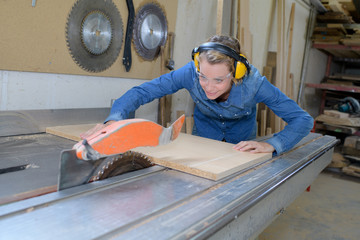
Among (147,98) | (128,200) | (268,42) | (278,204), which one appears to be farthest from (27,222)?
(268,42)

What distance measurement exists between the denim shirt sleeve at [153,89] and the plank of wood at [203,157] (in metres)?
0.34

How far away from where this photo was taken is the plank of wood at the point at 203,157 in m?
1.26

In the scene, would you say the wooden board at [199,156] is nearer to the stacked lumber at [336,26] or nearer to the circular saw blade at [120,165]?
the circular saw blade at [120,165]

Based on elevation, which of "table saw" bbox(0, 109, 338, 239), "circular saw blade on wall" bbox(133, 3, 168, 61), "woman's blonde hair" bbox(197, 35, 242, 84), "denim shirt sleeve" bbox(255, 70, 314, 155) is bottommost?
"table saw" bbox(0, 109, 338, 239)

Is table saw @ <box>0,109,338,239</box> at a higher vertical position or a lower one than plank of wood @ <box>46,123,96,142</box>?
lower

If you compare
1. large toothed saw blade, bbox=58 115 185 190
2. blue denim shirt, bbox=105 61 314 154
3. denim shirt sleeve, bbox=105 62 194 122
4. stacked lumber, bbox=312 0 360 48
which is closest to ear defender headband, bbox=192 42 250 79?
blue denim shirt, bbox=105 61 314 154

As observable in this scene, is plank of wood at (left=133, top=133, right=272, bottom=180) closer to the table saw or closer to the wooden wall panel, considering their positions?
the table saw

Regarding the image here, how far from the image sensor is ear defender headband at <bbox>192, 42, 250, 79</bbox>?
5.17ft

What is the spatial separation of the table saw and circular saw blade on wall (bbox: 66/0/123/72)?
71 cm

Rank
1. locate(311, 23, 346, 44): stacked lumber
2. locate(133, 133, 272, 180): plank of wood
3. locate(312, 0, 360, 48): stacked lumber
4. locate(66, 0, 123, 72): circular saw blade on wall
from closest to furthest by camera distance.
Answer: locate(133, 133, 272, 180): plank of wood < locate(66, 0, 123, 72): circular saw blade on wall < locate(312, 0, 360, 48): stacked lumber < locate(311, 23, 346, 44): stacked lumber

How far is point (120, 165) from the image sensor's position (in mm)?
1157

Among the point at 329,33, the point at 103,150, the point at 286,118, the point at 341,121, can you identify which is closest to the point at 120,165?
the point at 103,150

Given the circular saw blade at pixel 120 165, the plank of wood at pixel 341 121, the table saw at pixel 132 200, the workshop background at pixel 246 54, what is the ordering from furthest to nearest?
the plank of wood at pixel 341 121 → the workshop background at pixel 246 54 → the circular saw blade at pixel 120 165 → the table saw at pixel 132 200

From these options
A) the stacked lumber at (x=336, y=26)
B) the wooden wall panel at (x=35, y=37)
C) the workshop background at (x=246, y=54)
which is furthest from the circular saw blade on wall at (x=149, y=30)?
the stacked lumber at (x=336, y=26)
